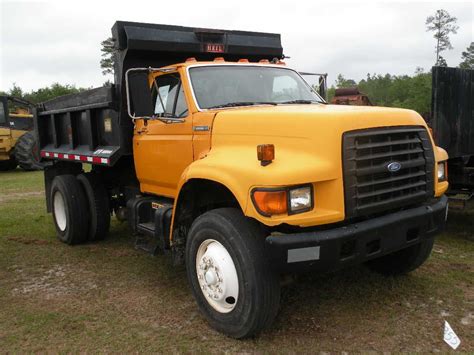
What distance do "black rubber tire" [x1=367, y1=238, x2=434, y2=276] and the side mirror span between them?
278 centimetres

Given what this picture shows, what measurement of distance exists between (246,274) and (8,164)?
1705 cm

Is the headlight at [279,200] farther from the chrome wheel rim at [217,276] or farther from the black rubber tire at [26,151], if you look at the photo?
the black rubber tire at [26,151]

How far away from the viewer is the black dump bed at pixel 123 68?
5.42m

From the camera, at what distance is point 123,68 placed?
5.50 meters

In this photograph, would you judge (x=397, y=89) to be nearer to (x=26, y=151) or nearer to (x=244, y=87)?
(x=26, y=151)

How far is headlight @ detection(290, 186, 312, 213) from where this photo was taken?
3.26 m

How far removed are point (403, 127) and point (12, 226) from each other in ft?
20.8

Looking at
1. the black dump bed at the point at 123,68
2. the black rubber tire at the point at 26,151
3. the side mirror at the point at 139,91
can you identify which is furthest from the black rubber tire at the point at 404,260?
the black rubber tire at the point at 26,151

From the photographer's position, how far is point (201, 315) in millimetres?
4113

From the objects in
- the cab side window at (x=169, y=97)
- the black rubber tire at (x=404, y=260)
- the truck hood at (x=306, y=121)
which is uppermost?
the cab side window at (x=169, y=97)

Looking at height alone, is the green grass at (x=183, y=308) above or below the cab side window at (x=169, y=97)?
below

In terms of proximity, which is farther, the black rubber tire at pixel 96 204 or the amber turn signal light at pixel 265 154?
the black rubber tire at pixel 96 204

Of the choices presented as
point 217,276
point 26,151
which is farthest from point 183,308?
point 26,151

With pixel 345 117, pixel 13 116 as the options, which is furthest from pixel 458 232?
pixel 13 116
